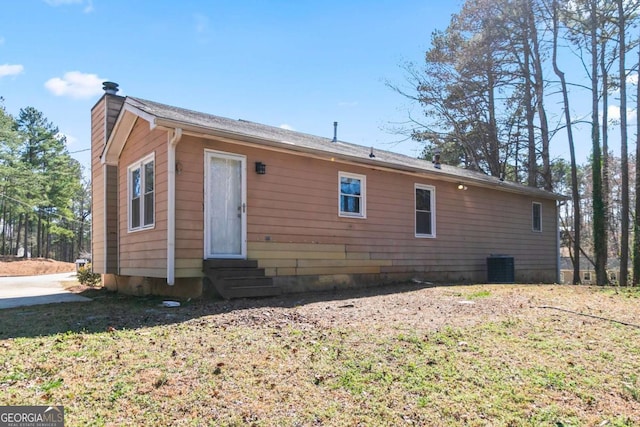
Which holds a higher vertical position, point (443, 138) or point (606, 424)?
point (443, 138)

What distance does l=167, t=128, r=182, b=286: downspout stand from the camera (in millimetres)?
6844

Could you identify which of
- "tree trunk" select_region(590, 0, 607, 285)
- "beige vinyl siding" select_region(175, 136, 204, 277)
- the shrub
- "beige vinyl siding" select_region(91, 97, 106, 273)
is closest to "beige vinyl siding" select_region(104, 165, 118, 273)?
"beige vinyl siding" select_region(91, 97, 106, 273)

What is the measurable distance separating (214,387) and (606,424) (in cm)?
263

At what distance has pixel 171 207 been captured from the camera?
693 cm

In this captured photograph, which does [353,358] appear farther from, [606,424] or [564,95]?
[564,95]

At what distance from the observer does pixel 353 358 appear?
12.7ft

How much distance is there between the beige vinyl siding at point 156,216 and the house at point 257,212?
0.04 meters

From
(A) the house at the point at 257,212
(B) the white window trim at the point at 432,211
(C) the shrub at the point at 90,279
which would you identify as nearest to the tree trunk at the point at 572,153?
(A) the house at the point at 257,212

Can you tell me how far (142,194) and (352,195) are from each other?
4.17m

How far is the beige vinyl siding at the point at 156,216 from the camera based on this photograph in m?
7.29

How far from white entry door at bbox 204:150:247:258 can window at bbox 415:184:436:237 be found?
15.9 feet

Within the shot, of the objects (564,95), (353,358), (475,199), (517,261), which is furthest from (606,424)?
(564,95)

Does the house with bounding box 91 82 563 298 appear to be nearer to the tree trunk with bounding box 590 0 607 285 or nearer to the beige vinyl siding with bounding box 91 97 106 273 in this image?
the beige vinyl siding with bounding box 91 97 106 273

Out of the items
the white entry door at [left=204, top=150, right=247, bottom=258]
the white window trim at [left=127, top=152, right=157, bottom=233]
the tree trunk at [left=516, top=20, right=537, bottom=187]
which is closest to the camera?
the white entry door at [left=204, top=150, right=247, bottom=258]
